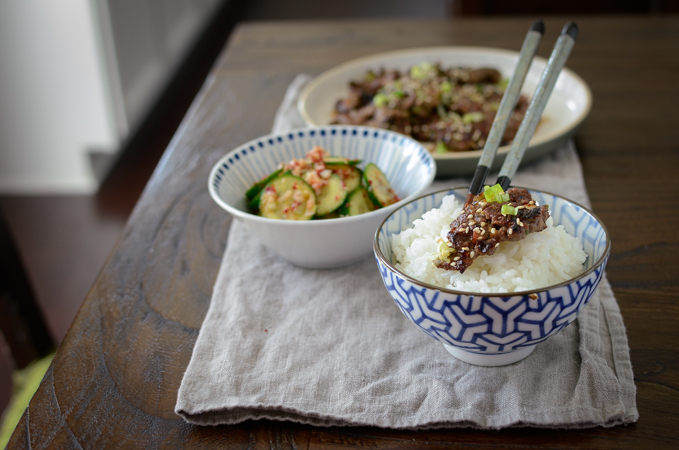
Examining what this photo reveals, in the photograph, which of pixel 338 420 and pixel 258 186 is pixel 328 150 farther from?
pixel 338 420

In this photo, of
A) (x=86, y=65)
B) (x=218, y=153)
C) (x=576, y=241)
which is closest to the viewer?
(x=576, y=241)

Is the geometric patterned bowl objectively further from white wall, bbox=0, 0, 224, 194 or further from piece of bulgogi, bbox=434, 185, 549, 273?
white wall, bbox=0, 0, 224, 194

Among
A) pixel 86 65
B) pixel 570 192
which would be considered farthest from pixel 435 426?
pixel 86 65

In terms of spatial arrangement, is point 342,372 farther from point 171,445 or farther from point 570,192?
point 570,192

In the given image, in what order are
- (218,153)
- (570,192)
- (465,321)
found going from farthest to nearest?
(218,153), (570,192), (465,321)

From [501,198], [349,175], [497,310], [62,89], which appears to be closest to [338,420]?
[497,310]

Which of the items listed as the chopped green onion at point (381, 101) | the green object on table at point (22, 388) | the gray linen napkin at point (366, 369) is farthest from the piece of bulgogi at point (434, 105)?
the green object on table at point (22, 388)
